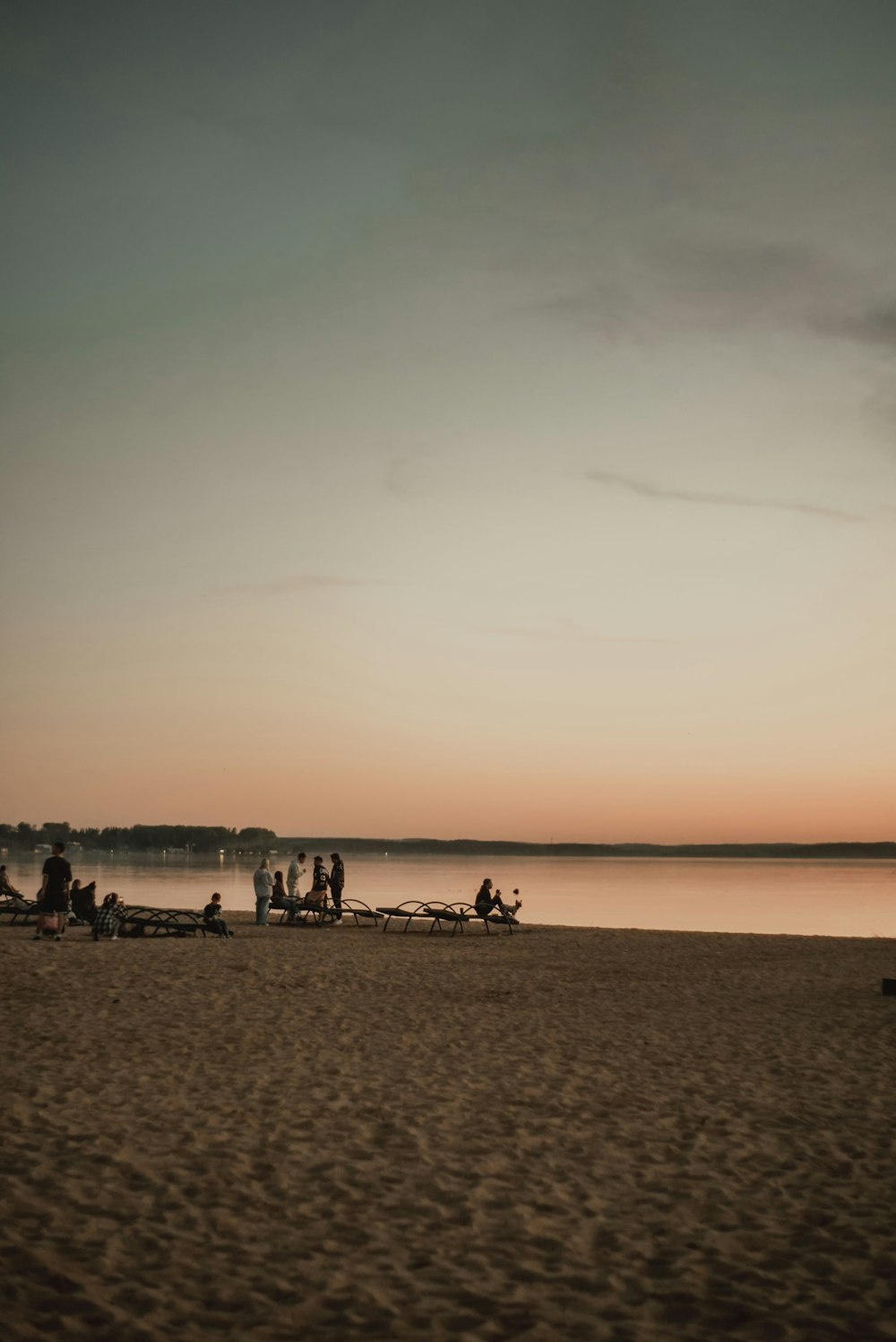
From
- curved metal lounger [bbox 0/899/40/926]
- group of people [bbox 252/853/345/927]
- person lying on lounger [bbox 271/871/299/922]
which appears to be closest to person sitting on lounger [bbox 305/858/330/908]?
group of people [bbox 252/853/345/927]

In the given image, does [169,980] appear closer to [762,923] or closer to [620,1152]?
[620,1152]

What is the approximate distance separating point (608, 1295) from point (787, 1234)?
140 cm

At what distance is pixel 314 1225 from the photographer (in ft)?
19.7

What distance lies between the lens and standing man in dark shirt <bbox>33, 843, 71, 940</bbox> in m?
20.1

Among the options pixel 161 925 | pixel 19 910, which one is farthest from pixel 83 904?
pixel 161 925

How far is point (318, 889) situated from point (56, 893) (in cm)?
879

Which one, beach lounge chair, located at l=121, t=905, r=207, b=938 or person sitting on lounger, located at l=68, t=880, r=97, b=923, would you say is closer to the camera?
beach lounge chair, located at l=121, t=905, r=207, b=938

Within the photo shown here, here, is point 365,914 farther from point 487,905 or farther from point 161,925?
point 161,925

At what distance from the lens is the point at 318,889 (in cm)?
2798

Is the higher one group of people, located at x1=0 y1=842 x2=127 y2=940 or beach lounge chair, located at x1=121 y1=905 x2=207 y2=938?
group of people, located at x1=0 y1=842 x2=127 y2=940

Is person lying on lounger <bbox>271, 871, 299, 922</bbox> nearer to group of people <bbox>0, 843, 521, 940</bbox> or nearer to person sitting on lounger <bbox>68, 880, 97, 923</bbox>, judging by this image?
group of people <bbox>0, 843, 521, 940</bbox>

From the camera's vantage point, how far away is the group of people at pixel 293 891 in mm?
26172

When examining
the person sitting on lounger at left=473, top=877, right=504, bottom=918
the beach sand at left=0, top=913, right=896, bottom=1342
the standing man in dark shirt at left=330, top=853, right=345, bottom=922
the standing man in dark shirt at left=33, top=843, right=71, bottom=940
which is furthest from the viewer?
the standing man in dark shirt at left=330, top=853, right=345, bottom=922

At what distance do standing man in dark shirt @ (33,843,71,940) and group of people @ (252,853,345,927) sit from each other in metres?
5.51
